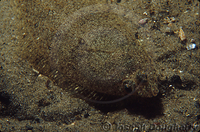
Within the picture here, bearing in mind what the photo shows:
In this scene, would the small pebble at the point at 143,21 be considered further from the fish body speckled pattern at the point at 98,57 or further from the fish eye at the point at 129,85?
the fish eye at the point at 129,85

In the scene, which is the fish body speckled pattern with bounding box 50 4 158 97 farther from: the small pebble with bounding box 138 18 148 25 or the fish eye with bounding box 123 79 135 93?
the small pebble with bounding box 138 18 148 25

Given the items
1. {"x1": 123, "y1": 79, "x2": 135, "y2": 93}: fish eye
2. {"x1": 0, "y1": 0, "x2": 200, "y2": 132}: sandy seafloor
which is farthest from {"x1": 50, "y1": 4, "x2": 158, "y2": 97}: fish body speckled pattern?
{"x1": 0, "y1": 0, "x2": 200, "y2": 132}: sandy seafloor

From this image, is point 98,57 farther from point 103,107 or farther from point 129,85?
point 103,107

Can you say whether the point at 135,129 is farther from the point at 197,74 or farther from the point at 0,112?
the point at 0,112

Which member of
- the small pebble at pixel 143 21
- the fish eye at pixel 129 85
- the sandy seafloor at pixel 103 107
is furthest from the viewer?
the small pebble at pixel 143 21

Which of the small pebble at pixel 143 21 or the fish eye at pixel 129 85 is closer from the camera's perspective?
the fish eye at pixel 129 85

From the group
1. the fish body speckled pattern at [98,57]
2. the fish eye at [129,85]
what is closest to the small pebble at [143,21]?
the fish body speckled pattern at [98,57]

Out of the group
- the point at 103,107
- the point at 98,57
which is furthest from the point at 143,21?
the point at 103,107

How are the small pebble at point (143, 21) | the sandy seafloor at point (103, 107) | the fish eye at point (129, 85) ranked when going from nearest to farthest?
the fish eye at point (129, 85) → the sandy seafloor at point (103, 107) → the small pebble at point (143, 21)
